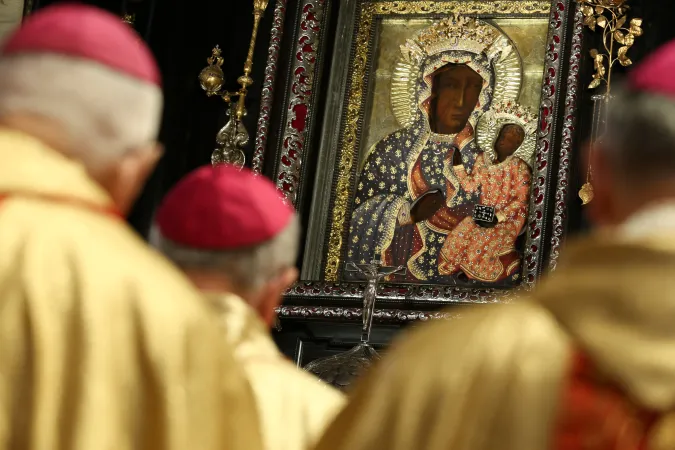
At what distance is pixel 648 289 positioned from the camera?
1.77 meters

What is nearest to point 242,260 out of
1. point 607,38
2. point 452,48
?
point 607,38

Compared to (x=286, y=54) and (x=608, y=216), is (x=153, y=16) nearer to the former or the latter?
(x=286, y=54)

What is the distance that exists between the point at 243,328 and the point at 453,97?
4471 mm

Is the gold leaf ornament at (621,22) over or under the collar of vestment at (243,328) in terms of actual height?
over

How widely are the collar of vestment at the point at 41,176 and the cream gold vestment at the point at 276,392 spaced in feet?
2.02

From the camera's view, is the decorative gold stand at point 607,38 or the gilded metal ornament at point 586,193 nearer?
the gilded metal ornament at point 586,193

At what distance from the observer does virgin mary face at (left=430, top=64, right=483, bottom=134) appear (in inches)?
267

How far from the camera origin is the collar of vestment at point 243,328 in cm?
247

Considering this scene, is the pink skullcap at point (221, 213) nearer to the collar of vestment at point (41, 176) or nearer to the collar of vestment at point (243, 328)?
the collar of vestment at point (243, 328)

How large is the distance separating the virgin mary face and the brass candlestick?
939 mm

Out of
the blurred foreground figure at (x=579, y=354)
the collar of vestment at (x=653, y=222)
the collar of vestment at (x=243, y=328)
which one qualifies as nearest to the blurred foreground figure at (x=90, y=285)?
the blurred foreground figure at (x=579, y=354)

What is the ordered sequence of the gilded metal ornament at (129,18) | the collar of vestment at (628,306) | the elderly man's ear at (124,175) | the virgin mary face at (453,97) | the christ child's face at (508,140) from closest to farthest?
→ the collar of vestment at (628,306) → the elderly man's ear at (124,175) → the christ child's face at (508,140) → the virgin mary face at (453,97) → the gilded metal ornament at (129,18)

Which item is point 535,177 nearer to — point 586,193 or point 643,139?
point 586,193

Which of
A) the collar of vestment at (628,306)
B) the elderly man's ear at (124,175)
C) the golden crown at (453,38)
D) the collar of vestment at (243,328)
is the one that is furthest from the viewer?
the golden crown at (453,38)
